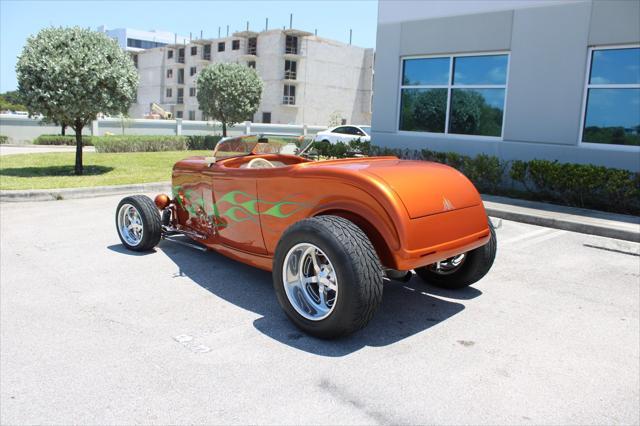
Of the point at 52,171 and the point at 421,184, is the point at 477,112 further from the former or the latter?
the point at 52,171

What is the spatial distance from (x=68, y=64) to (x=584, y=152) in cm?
1152

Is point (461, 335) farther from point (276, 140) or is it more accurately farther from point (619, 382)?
point (276, 140)

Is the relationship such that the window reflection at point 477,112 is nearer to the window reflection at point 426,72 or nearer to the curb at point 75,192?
the window reflection at point 426,72

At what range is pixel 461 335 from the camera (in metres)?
3.94

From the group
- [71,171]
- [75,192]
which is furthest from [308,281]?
[71,171]

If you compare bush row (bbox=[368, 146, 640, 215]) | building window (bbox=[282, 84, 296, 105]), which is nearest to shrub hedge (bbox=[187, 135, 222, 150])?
bush row (bbox=[368, 146, 640, 215])

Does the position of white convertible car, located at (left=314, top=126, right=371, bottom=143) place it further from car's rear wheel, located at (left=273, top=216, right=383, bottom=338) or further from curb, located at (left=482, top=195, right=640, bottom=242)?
car's rear wheel, located at (left=273, top=216, right=383, bottom=338)

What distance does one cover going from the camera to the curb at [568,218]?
785 centimetres

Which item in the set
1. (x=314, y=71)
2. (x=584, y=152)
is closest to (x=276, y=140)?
(x=584, y=152)

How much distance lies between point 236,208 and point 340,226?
1535 mm

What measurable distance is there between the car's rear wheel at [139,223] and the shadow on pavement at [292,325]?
12.8 inches

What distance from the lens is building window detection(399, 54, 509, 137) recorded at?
39.9 feet

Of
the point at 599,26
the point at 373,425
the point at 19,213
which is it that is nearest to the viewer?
the point at 373,425

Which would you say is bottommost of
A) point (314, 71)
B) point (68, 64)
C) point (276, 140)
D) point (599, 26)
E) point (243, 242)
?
point (243, 242)
